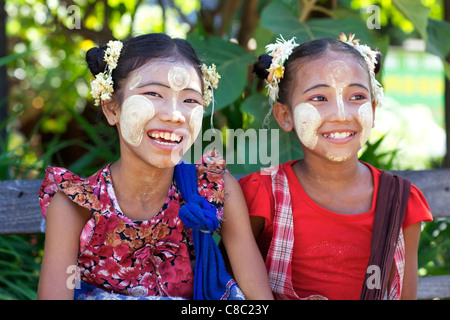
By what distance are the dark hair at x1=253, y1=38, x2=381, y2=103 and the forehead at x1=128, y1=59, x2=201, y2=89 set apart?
401mm

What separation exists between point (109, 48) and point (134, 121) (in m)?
0.30

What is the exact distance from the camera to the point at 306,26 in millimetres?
2727

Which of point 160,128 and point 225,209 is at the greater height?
point 160,128

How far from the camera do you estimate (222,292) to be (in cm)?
188

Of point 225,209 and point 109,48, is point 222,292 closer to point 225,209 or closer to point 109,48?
point 225,209

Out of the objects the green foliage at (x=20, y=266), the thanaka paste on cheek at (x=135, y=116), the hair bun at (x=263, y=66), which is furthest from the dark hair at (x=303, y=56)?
the green foliage at (x=20, y=266)

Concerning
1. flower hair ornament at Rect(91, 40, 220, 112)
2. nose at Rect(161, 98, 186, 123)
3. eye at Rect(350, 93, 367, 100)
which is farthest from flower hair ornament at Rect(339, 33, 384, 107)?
flower hair ornament at Rect(91, 40, 220, 112)

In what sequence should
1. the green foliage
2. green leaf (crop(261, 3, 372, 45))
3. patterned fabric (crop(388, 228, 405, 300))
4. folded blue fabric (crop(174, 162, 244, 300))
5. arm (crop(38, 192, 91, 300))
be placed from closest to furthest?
arm (crop(38, 192, 91, 300))
folded blue fabric (crop(174, 162, 244, 300))
patterned fabric (crop(388, 228, 405, 300))
the green foliage
green leaf (crop(261, 3, 372, 45))

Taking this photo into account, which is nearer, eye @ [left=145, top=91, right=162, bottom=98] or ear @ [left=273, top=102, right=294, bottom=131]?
eye @ [left=145, top=91, right=162, bottom=98]

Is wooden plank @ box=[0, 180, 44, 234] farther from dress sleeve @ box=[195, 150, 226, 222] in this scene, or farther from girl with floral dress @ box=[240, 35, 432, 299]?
girl with floral dress @ box=[240, 35, 432, 299]

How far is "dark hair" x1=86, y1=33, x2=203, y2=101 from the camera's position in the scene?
1.87m

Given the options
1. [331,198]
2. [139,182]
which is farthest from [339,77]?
[139,182]

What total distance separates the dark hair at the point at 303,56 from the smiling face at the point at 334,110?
57 mm

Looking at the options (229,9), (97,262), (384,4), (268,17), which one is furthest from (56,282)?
(384,4)
